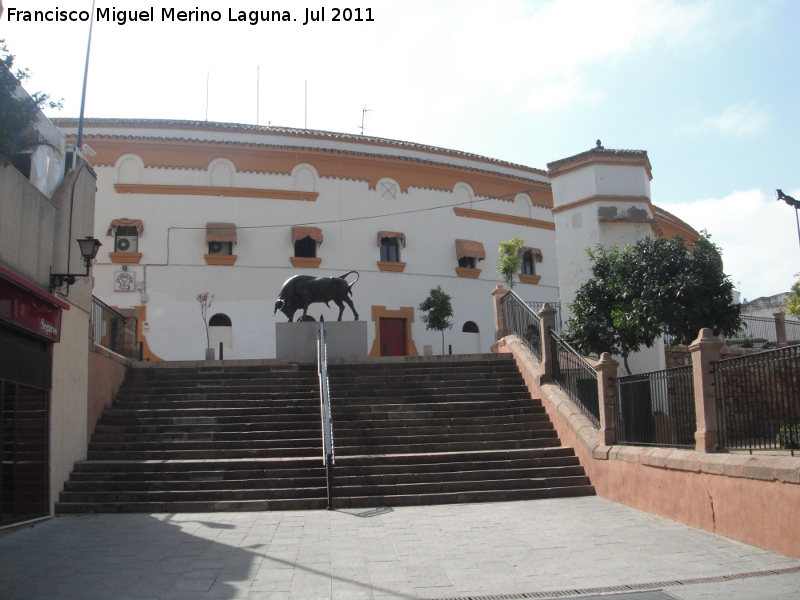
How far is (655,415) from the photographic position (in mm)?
10016

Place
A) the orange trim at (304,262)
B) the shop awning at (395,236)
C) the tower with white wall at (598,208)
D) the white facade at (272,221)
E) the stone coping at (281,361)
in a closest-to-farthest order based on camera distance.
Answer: the stone coping at (281,361) → the tower with white wall at (598,208) → the white facade at (272,221) → the orange trim at (304,262) → the shop awning at (395,236)

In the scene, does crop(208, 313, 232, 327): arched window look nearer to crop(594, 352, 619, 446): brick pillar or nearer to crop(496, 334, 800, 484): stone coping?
crop(496, 334, 800, 484): stone coping

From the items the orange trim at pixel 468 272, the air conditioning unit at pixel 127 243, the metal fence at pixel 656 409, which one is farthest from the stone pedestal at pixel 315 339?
the orange trim at pixel 468 272

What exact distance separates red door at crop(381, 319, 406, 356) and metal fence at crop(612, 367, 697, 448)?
17.5 meters

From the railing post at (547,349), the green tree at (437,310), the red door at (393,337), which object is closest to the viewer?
the railing post at (547,349)

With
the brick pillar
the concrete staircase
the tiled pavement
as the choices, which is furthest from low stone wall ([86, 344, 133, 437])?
the brick pillar

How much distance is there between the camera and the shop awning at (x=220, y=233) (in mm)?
26453

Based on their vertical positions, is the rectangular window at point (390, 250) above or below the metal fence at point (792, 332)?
above

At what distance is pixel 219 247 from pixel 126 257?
3195mm

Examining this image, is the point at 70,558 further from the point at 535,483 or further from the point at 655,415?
the point at 655,415

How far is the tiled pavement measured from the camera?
622cm

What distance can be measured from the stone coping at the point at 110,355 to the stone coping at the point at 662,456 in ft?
26.1

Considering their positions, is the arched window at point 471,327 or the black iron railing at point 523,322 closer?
the black iron railing at point 523,322

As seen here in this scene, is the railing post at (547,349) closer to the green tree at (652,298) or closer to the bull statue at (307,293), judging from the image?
the green tree at (652,298)
